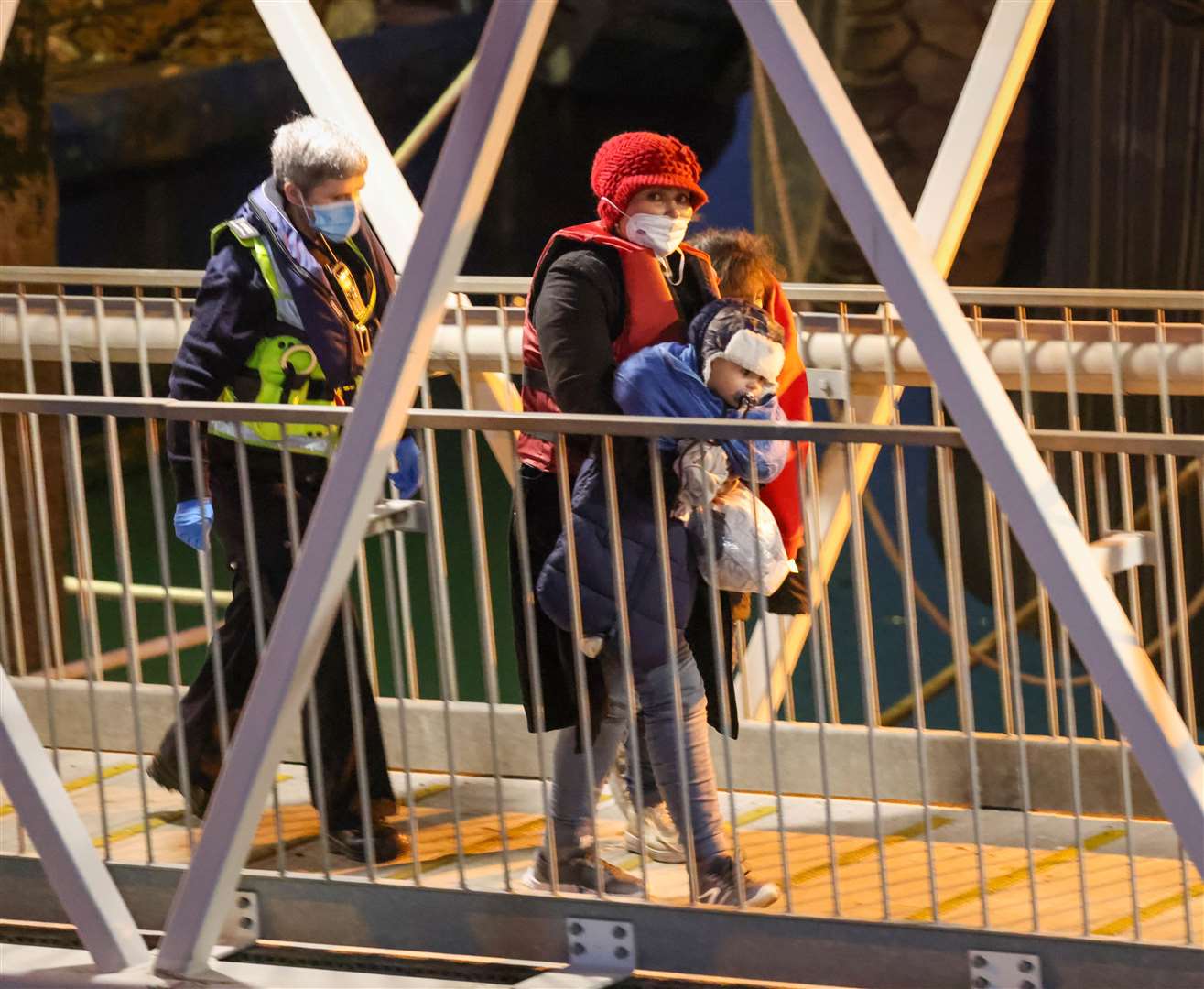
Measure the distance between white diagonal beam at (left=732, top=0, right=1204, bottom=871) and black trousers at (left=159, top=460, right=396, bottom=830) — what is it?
1265 mm

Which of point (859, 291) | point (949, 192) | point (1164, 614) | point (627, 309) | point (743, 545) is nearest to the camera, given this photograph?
point (1164, 614)

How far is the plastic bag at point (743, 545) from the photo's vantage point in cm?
317

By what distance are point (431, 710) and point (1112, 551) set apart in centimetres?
181

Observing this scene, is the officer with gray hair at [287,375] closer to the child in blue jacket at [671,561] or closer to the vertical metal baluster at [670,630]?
the child in blue jacket at [671,561]

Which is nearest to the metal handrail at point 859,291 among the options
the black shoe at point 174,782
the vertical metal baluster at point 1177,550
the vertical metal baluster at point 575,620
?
the vertical metal baluster at point 1177,550

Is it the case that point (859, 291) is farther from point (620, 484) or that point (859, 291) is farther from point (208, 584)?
point (208, 584)

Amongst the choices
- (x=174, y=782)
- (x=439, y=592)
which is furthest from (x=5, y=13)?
(x=174, y=782)

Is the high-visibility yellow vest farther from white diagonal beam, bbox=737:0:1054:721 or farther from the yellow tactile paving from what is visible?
white diagonal beam, bbox=737:0:1054:721

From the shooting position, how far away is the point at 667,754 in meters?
3.30

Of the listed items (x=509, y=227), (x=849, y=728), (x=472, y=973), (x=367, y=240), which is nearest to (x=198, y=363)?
(x=367, y=240)

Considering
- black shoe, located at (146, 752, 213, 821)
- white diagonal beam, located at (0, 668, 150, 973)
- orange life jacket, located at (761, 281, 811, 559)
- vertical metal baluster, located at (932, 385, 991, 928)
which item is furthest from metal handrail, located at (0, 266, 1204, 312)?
white diagonal beam, located at (0, 668, 150, 973)

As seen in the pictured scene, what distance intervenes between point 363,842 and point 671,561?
823mm

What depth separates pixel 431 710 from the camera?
4184 mm

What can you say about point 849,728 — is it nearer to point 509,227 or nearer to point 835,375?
point 835,375
